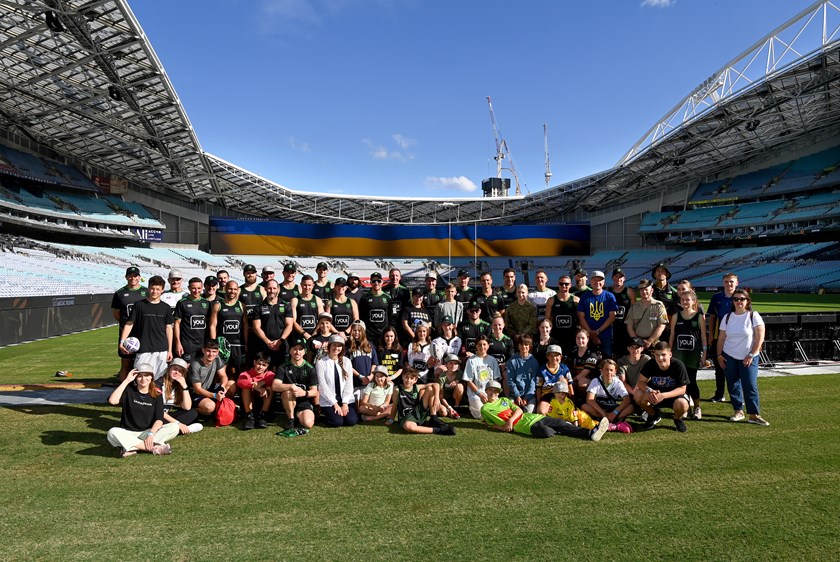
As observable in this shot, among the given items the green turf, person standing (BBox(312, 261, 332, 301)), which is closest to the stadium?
the green turf

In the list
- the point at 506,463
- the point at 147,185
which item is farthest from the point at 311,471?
the point at 147,185

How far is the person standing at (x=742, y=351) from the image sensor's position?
5.55 metres

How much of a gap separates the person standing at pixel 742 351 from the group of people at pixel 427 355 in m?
0.02

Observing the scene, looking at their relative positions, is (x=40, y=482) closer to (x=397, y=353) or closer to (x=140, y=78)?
(x=397, y=353)

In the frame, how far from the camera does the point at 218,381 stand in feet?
19.7

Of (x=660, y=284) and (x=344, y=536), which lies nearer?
(x=344, y=536)

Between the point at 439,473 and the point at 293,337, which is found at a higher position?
the point at 293,337

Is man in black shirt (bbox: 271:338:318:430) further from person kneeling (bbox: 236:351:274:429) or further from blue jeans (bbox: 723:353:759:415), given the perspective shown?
blue jeans (bbox: 723:353:759:415)

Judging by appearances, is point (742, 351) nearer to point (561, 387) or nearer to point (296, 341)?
point (561, 387)

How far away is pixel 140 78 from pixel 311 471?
26250 mm

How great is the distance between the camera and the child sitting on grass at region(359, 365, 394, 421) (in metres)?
5.79

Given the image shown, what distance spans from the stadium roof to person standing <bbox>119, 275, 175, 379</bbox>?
18328mm

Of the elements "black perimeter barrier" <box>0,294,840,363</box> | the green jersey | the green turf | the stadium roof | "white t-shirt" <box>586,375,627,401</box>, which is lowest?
the green turf

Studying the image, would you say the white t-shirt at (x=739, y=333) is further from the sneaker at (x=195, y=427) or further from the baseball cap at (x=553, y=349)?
the sneaker at (x=195, y=427)
